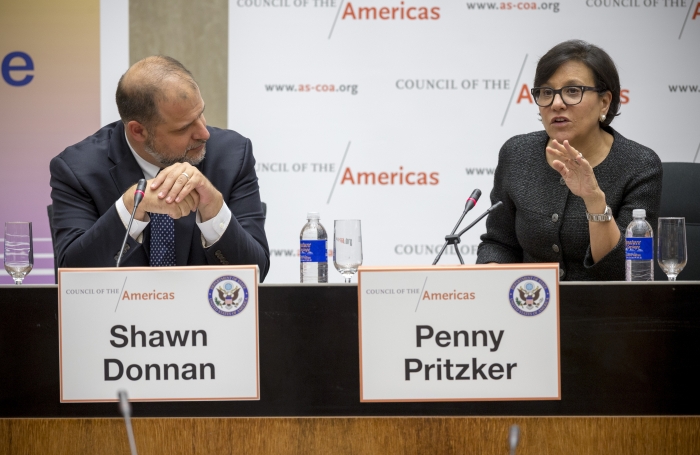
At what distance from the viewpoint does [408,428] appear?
139cm

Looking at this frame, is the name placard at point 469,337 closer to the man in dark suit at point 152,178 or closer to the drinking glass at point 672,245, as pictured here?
the drinking glass at point 672,245

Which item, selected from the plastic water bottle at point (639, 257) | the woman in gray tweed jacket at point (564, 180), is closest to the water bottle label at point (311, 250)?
the woman in gray tweed jacket at point (564, 180)

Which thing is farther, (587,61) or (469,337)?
(587,61)

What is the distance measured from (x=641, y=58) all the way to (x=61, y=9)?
3.31 m

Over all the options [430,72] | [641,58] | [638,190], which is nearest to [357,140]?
[430,72]

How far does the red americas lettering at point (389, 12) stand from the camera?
3949 millimetres

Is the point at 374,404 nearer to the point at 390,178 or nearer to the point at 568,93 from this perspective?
the point at 568,93

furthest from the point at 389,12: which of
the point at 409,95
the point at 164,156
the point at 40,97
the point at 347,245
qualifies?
the point at 347,245

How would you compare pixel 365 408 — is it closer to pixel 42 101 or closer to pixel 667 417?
pixel 667 417

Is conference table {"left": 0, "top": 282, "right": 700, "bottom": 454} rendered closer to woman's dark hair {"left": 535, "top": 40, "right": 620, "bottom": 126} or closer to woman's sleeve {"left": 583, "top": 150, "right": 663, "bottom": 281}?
woman's sleeve {"left": 583, "top": 150, "right": 663, "bottom": 281}

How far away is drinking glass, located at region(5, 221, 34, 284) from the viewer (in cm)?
190

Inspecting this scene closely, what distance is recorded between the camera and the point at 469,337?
4.52 feet

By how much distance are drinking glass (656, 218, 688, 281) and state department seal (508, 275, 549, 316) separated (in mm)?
610

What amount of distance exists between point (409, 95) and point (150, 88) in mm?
2093
